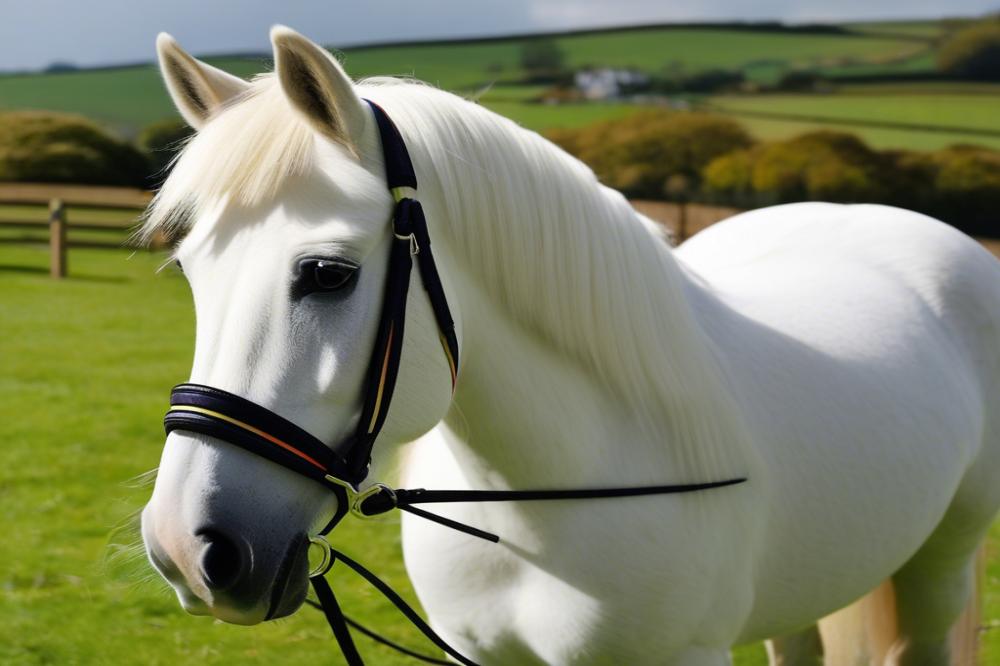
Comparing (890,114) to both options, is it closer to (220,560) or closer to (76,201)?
(76,201)

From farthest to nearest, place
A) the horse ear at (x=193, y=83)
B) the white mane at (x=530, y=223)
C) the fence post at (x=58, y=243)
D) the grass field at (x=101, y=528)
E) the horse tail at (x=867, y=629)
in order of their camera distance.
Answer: the fence post at (x=58, y=243) < the grass field at (x=101, y=528) < the horse tail at (x=867, y=629) < the horse ear at (x=193, y=83) < the white mane at (x=530, y=223)

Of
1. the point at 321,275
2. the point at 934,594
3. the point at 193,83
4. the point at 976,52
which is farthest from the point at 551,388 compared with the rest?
the point at 976,52

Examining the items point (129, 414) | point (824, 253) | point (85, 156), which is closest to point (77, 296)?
point (129, 414)

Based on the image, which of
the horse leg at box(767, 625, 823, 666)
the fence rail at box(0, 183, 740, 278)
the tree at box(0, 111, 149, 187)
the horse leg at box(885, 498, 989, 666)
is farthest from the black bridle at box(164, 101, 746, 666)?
the tree at box(0, 111, 149, 187)

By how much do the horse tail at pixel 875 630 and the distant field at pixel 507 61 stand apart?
15.7 metres

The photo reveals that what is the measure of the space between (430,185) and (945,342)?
185 cm

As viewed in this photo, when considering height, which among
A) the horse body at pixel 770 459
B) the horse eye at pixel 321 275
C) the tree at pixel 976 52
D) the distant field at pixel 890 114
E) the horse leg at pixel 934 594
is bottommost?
the distant field at pixel 890 114

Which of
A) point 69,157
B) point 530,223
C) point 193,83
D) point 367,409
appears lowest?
point 69,157

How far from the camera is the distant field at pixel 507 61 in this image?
20.9 metres

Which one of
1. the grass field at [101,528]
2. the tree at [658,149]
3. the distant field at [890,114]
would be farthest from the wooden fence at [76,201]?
the distant field at [890,114]

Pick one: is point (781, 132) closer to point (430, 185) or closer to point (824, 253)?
point (824, 253)

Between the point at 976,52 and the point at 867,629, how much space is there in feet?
59.3

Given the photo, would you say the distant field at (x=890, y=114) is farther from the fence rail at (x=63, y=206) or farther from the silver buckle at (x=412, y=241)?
the silver buckle at (x=412, y=241)

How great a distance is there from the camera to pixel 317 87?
5.29ft
